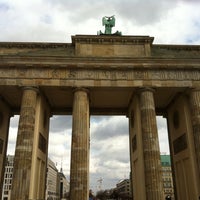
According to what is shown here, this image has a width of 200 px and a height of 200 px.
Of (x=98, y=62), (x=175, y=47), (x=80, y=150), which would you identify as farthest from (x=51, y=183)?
(x=175, y=47)

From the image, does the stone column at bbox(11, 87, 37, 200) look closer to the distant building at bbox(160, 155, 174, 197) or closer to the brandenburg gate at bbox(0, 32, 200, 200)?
the brandenburg gate at bbox(0, 32, 200, 200)

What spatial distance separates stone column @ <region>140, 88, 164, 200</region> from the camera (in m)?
17.4

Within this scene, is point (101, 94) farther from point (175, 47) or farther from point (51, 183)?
point (51, 183)

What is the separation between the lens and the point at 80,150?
60.1ft

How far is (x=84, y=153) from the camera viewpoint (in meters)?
18.3

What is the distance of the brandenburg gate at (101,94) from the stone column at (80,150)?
69 millimetres

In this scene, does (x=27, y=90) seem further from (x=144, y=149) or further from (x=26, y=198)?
(x=144, y=149)

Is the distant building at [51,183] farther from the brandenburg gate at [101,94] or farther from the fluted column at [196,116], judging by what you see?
the fluted column at [196,116]

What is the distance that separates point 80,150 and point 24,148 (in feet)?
14.1

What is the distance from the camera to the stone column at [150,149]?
17.4 m

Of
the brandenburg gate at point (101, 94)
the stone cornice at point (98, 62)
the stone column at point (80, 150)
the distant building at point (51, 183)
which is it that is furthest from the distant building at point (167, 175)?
the stone column at point (80, 150)

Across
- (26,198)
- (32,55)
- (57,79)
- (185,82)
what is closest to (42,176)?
(26,198)

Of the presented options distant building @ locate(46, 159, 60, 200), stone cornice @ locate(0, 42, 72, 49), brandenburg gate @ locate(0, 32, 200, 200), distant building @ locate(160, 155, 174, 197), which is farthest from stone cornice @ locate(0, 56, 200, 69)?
distant building @ locate(46, 159, 60, 200)

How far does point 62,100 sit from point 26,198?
10.5 metres
